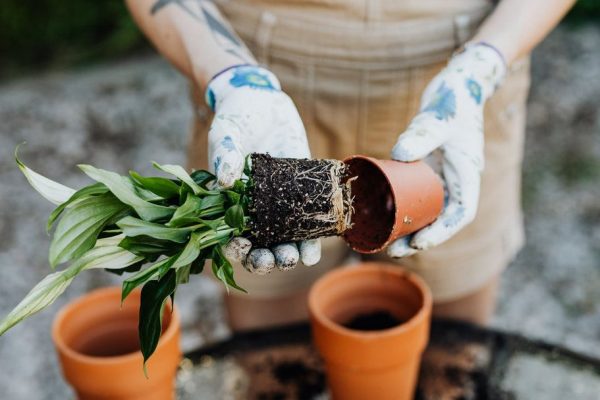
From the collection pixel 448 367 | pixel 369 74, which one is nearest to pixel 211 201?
pixel 369 74

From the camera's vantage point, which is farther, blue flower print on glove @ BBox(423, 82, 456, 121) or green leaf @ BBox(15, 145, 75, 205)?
blue flower print on glove @ BBox(423, 82, 456, 121)

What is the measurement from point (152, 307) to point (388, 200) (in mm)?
407

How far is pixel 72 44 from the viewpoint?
11.9 ft

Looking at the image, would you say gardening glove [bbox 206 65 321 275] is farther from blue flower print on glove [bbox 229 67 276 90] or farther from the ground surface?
the ground surface

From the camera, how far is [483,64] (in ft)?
3.80

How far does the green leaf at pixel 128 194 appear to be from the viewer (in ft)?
3.00

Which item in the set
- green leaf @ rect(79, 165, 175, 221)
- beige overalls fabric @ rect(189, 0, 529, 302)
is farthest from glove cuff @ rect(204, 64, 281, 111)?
green leaf @ rect(79, 165, 175, 221)

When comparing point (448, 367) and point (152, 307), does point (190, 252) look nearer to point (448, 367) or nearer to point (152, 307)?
point (152, 307)

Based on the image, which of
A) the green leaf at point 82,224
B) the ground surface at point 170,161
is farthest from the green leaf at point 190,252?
the ground surface at point 170,161

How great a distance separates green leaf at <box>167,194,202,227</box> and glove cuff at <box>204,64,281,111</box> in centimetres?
23

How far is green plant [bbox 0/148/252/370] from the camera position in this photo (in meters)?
0.91

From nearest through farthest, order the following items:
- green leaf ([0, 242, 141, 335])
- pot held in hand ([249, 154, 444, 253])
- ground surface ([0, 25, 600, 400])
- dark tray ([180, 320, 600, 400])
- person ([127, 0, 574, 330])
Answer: green leaf ([0, 242, 141, 335]) < pot held in hand ([249, 154, 444, 253]) < person ([127, 0, 574, 330]) < dark tray ([180, 320, 600, 400]) < ground surface ([0, 25, 600, 400])

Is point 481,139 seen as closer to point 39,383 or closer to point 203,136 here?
point 203,136

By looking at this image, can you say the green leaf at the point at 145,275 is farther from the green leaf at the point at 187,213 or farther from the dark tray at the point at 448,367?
the dark tray at the point at 448,367
